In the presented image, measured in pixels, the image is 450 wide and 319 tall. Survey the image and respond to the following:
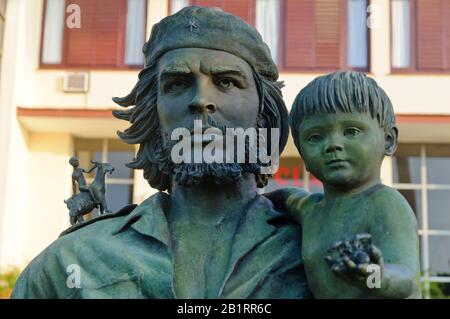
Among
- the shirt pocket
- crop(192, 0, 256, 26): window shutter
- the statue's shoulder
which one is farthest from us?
crop(192, 0, 256, 26): window shutter

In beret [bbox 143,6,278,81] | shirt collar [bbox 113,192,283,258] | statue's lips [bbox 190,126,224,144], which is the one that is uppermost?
beret [bbox 143,6,278,81]

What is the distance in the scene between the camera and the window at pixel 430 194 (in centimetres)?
2194

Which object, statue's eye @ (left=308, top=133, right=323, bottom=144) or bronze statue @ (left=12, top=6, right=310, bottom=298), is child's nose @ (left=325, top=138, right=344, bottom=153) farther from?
bronze statue @ (left=12, top=6, right=310, bottom=298)

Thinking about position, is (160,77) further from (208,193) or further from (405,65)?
(405,65)

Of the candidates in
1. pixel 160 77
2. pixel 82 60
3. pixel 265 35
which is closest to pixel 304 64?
pixel 265 35

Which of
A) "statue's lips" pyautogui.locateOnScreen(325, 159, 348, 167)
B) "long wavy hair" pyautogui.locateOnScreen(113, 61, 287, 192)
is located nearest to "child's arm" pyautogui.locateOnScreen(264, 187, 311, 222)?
"long wavy hair" pyautogui.locateOnScreen(113, 61, 287, 192)

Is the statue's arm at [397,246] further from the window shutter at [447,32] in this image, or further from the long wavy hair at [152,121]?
the window shutter at [447,32]

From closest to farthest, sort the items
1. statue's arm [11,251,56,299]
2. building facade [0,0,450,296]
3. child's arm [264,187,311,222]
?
child's arm [264,187,311,222] < statue's arm [11,251,56,299] < building facade [0,0,450,296]

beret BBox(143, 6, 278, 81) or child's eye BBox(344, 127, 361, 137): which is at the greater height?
beret BBox(143, 6, 278, 81)

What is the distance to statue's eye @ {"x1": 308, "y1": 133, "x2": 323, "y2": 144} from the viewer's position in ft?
12.8

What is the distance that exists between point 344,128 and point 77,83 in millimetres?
18945

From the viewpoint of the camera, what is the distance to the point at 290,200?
441cm

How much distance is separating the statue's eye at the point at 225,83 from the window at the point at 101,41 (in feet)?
59.0

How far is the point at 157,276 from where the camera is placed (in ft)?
13.9
